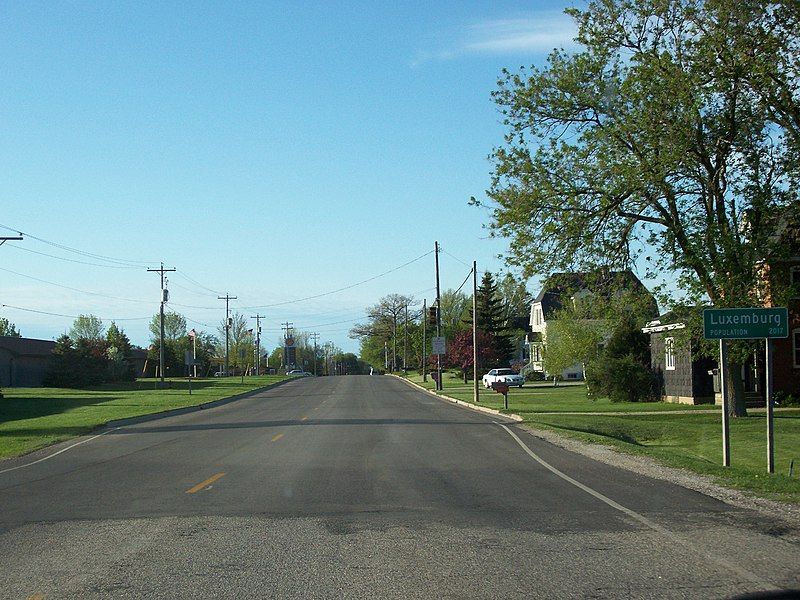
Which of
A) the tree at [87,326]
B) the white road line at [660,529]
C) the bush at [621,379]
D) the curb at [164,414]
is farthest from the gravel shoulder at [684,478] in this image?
the tree at [87,326]

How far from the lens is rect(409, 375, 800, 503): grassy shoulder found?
1464cm

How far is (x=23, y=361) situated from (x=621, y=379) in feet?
166

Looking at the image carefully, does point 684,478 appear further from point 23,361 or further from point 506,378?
point 23,361

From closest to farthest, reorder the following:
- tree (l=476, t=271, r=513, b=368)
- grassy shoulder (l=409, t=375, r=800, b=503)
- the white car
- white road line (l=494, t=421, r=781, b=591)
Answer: white road line (l=494, t=421, r=781, b=591) < grassy shoulder (l=409, t=375, r=800, b=503) < the white car < tree (l=476, t=271, r=513, b=368)

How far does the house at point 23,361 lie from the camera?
7125 centimetres

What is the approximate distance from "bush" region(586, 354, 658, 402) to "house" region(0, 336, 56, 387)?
1800 inches

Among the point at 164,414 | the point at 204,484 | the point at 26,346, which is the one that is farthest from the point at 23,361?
the point at 204,484

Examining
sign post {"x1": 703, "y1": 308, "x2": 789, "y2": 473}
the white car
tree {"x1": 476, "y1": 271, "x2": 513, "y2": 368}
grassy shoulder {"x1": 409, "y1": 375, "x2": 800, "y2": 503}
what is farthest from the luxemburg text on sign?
tree {"x1": 476, "y1": 271, "x2": 513, "y2": 368}

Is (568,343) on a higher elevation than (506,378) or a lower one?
higher

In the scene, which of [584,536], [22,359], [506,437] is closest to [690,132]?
[506,437]

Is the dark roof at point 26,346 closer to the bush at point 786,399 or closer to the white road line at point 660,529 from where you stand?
the bush at point 786,399

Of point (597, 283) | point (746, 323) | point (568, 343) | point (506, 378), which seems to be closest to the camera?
point (746, 323)

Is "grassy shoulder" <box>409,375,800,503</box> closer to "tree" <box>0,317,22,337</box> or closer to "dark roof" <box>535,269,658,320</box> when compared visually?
"dark roof" <box>535,269,658,320</box>

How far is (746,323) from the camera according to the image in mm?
16062
